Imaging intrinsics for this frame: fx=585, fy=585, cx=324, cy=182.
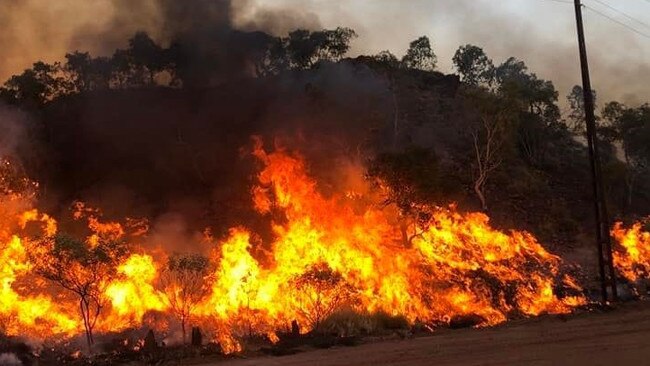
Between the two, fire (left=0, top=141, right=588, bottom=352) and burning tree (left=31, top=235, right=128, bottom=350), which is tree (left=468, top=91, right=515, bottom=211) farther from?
burning tree (left=31, top=235, right=128, bottom=350)

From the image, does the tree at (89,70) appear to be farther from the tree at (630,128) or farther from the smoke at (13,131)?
the tree at (630,128)

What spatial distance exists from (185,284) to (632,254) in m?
26.6

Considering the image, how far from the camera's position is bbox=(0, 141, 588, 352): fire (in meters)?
23.1

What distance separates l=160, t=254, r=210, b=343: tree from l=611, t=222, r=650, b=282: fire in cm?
2308

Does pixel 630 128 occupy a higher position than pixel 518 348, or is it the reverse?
pixel 630 128

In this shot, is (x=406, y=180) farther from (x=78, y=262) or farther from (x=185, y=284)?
(x=78, y=262)

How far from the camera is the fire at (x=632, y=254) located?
3288 cm

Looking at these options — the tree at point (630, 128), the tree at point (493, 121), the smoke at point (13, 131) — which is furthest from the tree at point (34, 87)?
the tree at point (630, 128)

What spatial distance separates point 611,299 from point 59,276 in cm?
2395

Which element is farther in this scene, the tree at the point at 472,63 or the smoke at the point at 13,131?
the tree at the point at 472,63

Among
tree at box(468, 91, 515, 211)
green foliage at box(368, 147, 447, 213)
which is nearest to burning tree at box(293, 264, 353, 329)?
green foliage at box(368, 147, 447, 213)

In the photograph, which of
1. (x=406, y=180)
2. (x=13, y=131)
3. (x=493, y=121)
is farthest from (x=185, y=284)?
(x=13, y=131)

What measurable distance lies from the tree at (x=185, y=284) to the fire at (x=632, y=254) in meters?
23.1

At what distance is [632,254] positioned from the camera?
35.0 m
